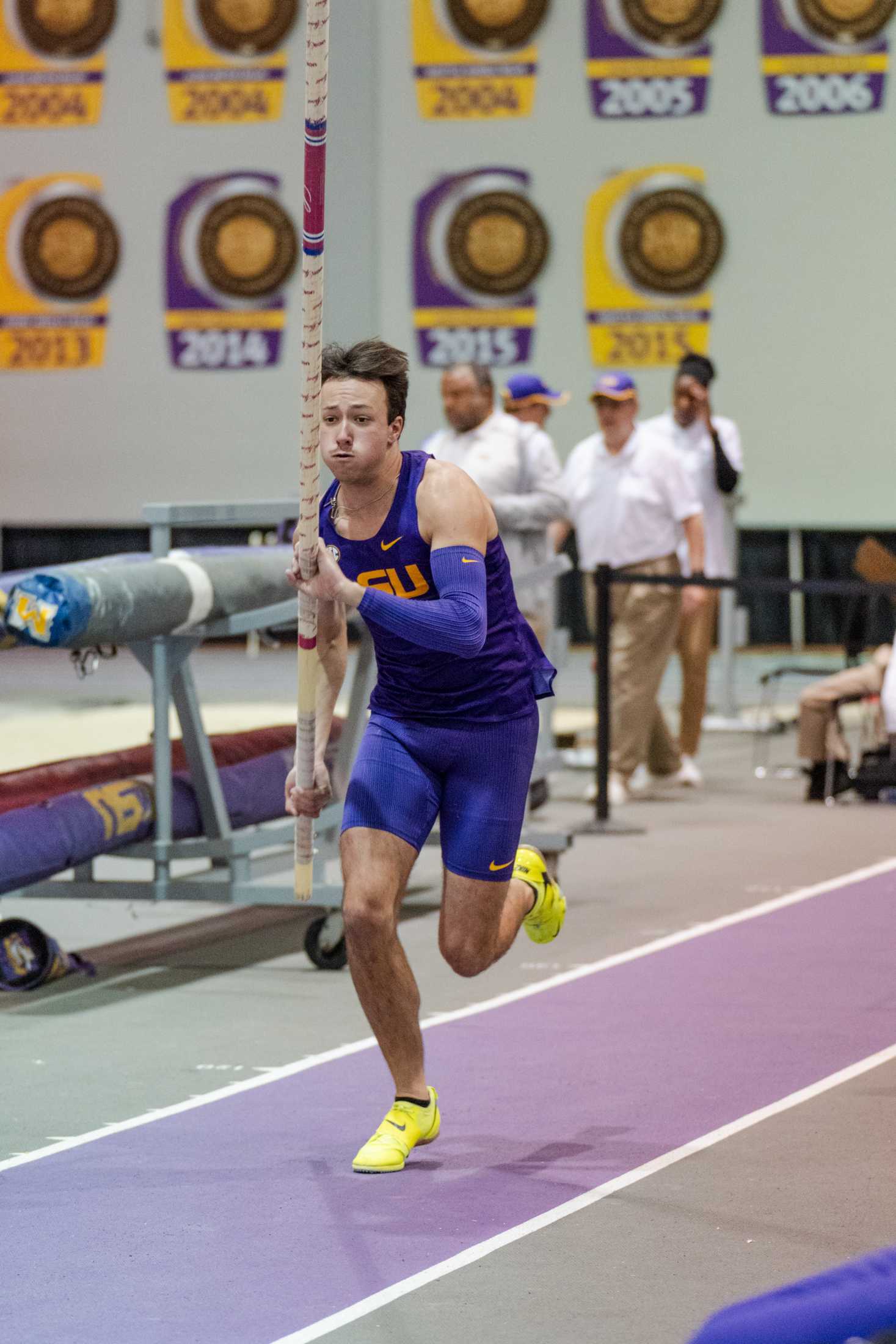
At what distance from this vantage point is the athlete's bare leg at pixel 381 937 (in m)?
4.75

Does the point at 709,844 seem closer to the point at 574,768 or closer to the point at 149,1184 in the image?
the point at 574,768

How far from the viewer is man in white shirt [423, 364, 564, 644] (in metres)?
9.41

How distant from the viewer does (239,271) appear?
17.2 meters

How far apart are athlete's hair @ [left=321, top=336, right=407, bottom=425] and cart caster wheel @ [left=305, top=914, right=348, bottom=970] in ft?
8.53

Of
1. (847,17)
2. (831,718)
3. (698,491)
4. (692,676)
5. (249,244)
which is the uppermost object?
(847,17)

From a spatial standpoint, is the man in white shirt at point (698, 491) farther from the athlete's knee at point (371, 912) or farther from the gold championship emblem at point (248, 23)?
the gold championship emblem at point (248, 23)

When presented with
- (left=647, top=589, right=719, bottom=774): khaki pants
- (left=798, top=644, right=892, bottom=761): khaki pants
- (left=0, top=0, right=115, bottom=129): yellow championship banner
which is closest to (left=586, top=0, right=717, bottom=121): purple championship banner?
(left=0, top=0, right=115, bottom=129): yellow championship banner

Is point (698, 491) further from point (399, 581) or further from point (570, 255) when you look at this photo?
point (399, 581)

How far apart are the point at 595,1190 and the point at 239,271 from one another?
13.3 m

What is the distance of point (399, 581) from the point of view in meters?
4.78

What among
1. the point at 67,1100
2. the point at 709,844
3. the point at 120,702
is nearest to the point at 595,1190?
the point at 67,1100

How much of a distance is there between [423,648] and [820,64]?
12112 millimetres

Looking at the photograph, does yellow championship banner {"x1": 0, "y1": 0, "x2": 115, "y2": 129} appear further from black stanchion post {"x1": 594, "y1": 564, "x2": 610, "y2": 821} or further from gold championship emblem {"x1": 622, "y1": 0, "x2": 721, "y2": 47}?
black stanchion post {"x1": 594, "y1": 564, "x2": 610, "y2": 821}

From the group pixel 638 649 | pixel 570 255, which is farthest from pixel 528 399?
pixel 570 255
